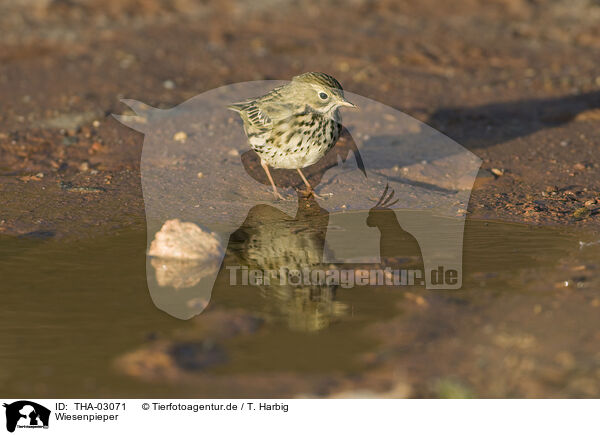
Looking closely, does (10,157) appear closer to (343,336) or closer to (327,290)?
(327,290)

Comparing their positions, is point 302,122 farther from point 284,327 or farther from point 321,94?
point 284,327

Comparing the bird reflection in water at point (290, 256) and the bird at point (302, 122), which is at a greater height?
the bird at point (302, 122)

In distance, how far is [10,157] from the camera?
852 cm

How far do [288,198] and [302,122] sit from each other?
2.71 ft

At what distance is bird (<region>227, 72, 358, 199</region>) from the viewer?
271 inches

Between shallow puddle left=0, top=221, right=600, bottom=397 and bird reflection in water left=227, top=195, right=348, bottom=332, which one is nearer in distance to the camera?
shallow puddle left=0, top=221, right=600, bottom=397

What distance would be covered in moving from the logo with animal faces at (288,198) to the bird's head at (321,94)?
14 cm

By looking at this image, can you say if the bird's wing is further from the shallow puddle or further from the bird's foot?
the shallow puddle

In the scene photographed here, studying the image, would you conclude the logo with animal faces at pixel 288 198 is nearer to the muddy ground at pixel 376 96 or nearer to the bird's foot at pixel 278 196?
the bird's foot at pixel 278 196
